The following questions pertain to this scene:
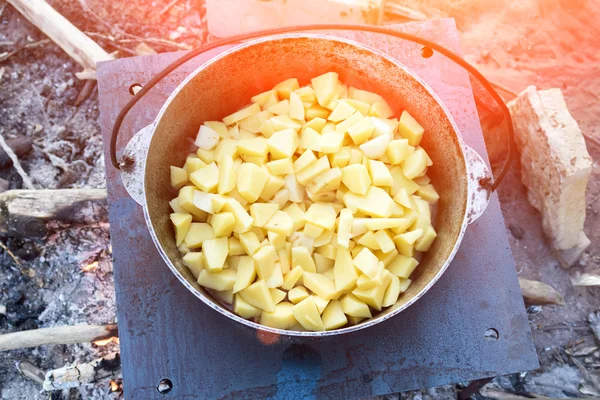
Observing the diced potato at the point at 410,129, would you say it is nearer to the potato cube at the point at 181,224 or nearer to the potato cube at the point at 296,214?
the potato cube at the point at 296,214

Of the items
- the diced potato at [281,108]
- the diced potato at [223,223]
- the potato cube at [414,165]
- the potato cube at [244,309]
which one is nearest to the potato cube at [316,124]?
the diced potato at [281,108]

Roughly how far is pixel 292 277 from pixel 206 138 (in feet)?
2.05

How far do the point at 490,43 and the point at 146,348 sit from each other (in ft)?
8.06

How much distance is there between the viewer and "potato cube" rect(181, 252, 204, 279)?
1641 millimetres

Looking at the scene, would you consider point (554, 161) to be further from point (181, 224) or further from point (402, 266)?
point (181, 224)

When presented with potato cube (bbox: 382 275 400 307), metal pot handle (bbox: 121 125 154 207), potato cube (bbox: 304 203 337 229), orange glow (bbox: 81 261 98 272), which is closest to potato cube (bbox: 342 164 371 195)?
potato cube (bbox: 304 203 337 229)

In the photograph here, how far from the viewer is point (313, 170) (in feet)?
5.59

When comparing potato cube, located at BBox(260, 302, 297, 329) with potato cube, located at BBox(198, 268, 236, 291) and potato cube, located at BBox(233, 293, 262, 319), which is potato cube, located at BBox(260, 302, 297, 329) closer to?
potato cube, located at BBox(233, 293, 262, 319)

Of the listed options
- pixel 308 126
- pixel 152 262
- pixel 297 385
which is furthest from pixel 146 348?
pixel 308 126

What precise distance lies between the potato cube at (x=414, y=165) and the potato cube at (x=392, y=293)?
0.39 m

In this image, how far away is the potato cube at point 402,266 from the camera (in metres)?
1.70

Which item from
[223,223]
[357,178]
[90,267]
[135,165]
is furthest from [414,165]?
[90,267]

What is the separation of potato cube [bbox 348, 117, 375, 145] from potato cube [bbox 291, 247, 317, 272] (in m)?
0.45

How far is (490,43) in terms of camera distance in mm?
2787
